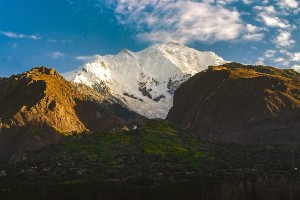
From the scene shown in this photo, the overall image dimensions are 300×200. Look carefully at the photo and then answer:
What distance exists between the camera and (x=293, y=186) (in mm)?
183625

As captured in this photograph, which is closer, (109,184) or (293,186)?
(109,184)

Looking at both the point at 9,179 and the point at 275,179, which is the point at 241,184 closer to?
the point at 275,179

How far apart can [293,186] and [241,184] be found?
20.4 metres

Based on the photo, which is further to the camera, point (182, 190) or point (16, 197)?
point (182, 190)

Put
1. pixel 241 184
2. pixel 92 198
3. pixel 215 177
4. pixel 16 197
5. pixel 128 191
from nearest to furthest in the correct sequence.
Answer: pixel 16 197
pixel 92 198
pixel 128 191
pixel 241 184
pixel 215 177

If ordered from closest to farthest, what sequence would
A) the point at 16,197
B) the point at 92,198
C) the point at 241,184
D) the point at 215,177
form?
the point at 16,197
the point at 92,198
the point at 241,184
the point at 215,177

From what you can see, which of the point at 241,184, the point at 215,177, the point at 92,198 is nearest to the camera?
the point at 92,198

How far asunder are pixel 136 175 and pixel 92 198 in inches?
1980

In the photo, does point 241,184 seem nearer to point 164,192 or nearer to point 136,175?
point 164,192

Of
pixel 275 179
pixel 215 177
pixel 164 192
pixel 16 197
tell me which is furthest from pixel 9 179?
pixel 275 179

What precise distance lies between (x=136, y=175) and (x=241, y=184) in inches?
1629

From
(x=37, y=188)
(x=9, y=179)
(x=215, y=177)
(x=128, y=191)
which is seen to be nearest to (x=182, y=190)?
(x=128, y=191)

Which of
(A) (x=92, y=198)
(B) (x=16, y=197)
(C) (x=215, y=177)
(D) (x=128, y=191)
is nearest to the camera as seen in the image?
(B) (x=16, y=197)

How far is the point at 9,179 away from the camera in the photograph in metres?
177
